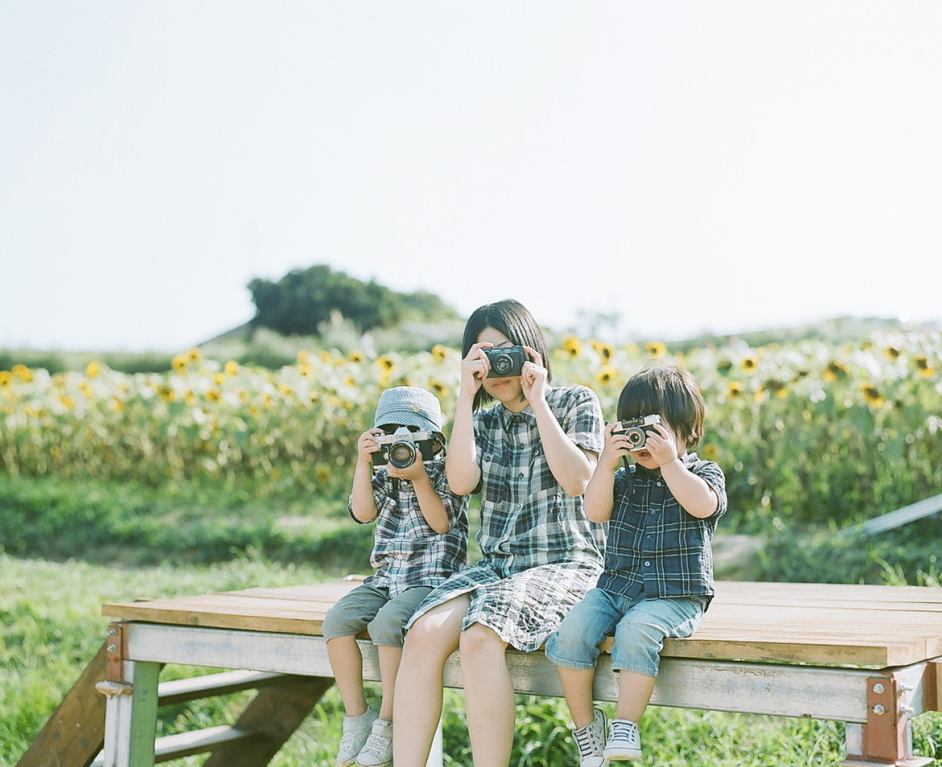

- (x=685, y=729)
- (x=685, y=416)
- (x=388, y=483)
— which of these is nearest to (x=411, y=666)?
(x=388, y=483)

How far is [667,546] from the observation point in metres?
2.51

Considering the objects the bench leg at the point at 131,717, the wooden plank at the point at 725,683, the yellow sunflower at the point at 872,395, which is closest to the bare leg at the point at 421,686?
the wooden plank at the point at 725,683

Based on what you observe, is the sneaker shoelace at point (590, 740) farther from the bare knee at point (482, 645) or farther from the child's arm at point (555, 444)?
the child's arm at point (555, 444)

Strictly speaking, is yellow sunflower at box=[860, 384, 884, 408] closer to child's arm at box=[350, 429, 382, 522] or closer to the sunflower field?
the sunflower field

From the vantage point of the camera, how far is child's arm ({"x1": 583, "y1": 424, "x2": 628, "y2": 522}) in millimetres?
2438

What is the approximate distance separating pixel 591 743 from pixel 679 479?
0.59 metres

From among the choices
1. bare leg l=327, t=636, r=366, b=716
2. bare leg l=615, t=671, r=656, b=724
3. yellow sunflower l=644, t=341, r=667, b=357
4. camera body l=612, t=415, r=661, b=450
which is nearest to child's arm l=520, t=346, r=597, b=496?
camera body l=612, t=415, r=661, b=450

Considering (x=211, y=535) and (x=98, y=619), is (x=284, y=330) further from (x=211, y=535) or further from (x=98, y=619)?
(x=98, y=619)

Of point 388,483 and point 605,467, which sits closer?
point 605,467

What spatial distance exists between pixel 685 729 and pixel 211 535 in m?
3.62

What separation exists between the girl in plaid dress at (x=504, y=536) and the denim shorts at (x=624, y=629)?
4.8 inches

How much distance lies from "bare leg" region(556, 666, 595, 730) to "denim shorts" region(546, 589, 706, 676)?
2cm

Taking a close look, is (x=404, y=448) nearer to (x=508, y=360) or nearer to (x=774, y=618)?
(x=508, y=360)

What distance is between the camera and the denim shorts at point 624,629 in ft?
7.57
